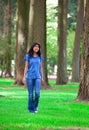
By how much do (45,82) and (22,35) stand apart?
5.87 meters

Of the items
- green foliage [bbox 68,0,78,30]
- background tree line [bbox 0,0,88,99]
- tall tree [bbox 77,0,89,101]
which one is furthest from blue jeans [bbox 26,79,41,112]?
green foliage [bbox 68,0,78,30]

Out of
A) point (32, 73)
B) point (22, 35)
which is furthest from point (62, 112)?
point (22, 35)

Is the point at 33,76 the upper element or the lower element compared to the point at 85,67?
upper

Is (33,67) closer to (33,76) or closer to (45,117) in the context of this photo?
(33,76)

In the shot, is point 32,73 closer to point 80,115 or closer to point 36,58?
point 36,58

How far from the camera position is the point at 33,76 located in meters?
14.1

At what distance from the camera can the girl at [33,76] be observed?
14.1m

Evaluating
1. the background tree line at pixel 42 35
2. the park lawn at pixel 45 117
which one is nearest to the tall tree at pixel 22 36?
the background tree line at pixel 42 35

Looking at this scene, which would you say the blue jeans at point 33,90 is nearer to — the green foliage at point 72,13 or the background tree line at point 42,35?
the background tree line at point 42,35

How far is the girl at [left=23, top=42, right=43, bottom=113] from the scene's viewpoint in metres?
14.1

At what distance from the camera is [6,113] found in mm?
13547

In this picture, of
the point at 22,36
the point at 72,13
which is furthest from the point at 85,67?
the point at 72,13

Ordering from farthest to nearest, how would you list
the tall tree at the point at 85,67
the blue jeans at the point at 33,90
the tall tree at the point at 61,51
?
the tall tree at the point at 61,51 < the tall tree at the point at 85,67 < the blue jeans at the point at 33,90

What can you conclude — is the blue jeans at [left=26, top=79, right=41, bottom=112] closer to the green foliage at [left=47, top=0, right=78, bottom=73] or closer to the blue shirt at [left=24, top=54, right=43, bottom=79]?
the blue shirt at [left=24, top=54, right=43, bottom=79]
